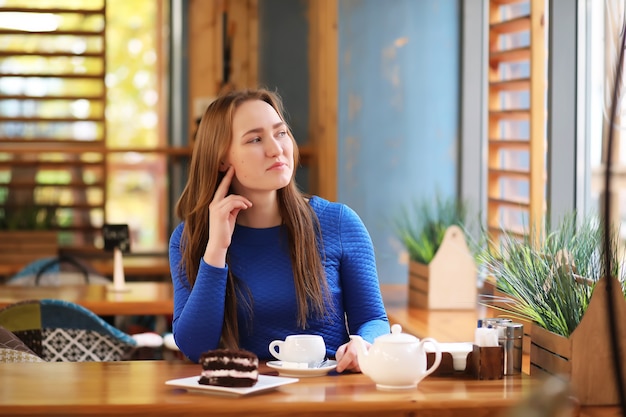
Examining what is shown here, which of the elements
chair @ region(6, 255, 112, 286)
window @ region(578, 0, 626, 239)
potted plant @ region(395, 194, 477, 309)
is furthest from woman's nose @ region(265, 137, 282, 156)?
chair @ region(6, 255, 112, 286)

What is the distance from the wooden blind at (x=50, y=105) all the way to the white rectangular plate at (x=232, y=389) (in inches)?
154

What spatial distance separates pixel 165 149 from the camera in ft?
19.4

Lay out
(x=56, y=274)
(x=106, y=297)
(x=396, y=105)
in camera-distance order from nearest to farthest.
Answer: (x=106, y=297) < (x=56, y=274) < (x=396, y=105)

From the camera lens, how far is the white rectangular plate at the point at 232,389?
207cm

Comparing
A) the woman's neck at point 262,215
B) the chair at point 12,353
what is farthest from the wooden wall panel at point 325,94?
the chair at point 12,353

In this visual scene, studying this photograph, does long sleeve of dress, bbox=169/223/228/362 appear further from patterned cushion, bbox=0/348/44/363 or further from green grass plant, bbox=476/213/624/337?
green grass plant, bbox=476/213/624/337

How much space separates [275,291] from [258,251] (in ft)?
0.42

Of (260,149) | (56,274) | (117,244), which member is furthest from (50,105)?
(260,149)

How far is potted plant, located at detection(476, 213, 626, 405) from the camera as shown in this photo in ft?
7.15

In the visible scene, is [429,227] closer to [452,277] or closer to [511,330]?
[452,277]

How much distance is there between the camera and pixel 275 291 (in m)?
2.70

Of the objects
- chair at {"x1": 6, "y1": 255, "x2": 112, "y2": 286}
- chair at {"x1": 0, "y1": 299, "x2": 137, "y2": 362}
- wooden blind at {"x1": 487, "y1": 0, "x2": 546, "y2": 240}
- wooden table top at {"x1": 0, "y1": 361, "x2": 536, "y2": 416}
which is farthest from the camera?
chair at {"x1": 6, "y1": 255, "x2": 112, "y2": 286}

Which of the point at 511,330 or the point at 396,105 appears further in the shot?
the point at 396,105

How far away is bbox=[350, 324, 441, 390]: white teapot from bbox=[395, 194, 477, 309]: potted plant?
1940 mm
